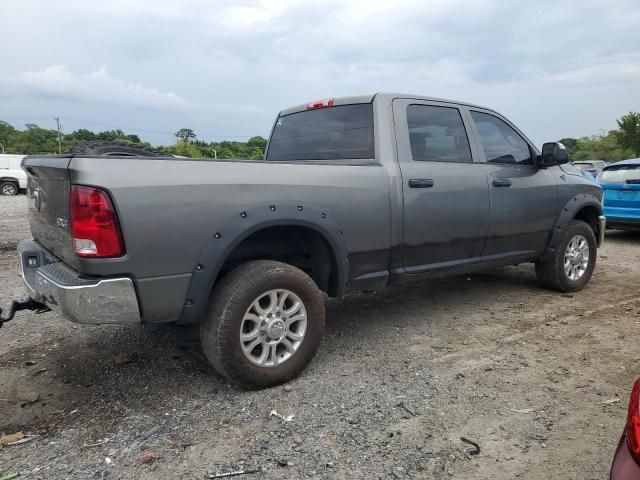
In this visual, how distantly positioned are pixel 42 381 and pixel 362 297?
2983mm

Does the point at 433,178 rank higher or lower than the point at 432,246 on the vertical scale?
higher

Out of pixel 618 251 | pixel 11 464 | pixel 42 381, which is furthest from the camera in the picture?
pixel 618 251

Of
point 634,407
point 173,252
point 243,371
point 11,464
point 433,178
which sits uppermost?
point 433,178

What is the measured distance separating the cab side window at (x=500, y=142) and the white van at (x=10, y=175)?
21.2 m

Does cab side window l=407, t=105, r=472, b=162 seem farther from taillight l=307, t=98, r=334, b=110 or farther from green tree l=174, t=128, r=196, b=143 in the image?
green tree l=174, t=128, r=196, b=143

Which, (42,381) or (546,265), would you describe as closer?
(42,381)

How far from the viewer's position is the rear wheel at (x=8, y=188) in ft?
68.4

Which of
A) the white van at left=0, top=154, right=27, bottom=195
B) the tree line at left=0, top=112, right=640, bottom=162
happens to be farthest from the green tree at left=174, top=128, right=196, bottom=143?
the white van at left=0, top=154, right=27, bottom=195

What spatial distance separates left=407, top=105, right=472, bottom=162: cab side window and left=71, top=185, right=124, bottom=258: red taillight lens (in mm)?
2279

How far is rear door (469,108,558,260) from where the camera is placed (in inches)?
174

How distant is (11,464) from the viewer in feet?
7.74

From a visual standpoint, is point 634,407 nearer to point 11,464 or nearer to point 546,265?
point 11,464

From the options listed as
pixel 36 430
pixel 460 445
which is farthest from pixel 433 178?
pixel 36 430

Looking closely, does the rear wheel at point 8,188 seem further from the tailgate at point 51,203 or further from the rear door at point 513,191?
the rear door at point 513,191
